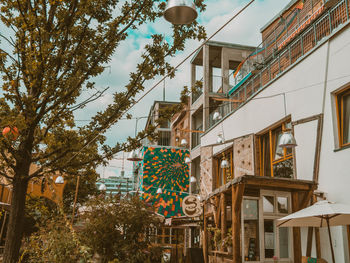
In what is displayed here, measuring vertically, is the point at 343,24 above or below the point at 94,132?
above

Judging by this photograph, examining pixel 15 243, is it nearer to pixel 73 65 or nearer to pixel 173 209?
pixel 73 65

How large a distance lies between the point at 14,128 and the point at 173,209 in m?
19.4

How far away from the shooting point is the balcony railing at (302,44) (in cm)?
905

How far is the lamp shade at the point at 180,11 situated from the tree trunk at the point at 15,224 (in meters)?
3.31

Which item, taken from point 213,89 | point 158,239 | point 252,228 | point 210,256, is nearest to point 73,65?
point 158,239

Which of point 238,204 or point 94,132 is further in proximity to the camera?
point 238,204

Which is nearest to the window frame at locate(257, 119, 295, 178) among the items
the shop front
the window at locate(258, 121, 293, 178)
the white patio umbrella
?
the window at locate(258, 121, 293, 178)

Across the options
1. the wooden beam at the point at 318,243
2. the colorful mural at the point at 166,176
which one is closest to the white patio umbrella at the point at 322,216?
the wooden beam at the point at 318,243

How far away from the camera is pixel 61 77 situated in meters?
5.61

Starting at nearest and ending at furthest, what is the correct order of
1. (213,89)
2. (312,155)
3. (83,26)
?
(83,26)
(312,155)
(213,89)

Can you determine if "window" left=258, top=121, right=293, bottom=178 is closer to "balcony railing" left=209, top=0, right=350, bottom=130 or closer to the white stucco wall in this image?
the white stucco wall

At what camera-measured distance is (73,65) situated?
5832 millimetres

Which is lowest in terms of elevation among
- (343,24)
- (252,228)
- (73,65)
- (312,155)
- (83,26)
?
(252,228)

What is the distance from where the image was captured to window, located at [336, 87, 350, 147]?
26.9 ft
